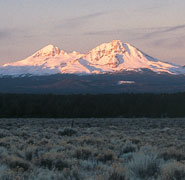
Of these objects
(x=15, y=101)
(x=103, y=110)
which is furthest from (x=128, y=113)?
(x=15, y=101)

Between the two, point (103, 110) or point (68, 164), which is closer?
point (68, 164)

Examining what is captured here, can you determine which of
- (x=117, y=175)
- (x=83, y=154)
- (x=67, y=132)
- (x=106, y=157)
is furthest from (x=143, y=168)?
(x=67, y=132)

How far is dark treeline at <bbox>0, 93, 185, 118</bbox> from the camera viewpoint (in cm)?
7481

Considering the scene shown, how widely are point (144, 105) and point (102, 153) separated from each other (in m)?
69.4

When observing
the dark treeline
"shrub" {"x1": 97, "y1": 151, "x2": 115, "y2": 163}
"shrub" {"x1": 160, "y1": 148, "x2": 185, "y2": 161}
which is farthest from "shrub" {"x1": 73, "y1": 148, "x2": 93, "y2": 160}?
the dark treeline

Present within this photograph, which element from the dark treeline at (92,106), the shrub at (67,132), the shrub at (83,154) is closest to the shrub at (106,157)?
the shrub at (83,154)

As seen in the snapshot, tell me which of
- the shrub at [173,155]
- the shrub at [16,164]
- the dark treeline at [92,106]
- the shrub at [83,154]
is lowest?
the dark treeline at [92,106]

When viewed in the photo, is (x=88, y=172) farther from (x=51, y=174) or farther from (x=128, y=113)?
(x=128, y=113)

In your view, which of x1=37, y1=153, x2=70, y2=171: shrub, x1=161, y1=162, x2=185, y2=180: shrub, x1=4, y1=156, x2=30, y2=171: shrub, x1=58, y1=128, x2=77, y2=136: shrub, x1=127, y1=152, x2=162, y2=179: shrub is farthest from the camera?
x1=58, y1=128, x2=77, y2=136: shrub

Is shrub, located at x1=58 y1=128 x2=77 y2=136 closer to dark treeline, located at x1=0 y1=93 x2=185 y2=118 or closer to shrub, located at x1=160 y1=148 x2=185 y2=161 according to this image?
shrub, located at x1=160 y1=148 x2=185 y2=161

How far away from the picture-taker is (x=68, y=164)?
8.58m

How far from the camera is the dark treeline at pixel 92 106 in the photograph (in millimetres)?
74812

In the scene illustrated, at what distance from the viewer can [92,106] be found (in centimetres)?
7881

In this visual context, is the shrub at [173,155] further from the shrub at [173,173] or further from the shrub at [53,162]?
the shrub at [53,162]
